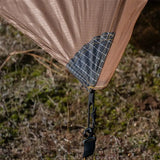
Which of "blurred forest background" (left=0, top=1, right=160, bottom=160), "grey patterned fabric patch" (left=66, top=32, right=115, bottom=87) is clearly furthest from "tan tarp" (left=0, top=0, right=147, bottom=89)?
"blurred forest background" (left=0, top=1, right=160, bottom=160)

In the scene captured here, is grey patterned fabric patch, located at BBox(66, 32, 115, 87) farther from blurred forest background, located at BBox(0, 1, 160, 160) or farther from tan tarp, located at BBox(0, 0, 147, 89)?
blurred forest background, located at BBox(0, 1, 160, 160)

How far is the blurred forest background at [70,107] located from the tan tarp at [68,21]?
0.80m

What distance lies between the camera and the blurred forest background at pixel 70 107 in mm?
1963

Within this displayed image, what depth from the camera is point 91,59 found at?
4.97 feet

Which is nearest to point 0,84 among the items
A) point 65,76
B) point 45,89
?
point 45,89

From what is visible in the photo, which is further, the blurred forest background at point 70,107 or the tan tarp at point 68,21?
the blurred forest background at point 70,107

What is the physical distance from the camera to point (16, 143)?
203 cm

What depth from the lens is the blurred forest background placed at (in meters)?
1.96

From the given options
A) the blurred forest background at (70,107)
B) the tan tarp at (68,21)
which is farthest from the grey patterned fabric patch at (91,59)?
the blurred forest background at (70,107)

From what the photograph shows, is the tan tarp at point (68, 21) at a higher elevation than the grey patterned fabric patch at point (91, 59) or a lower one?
higher

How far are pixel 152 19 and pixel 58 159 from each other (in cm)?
209

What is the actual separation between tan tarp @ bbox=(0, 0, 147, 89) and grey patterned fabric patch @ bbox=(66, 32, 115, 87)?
28 millimetres

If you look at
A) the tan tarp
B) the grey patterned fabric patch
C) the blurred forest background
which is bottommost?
the blurred forest background

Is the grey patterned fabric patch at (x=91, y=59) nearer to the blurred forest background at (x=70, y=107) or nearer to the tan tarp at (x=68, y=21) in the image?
the tan tarp at (x=68, y=21)
